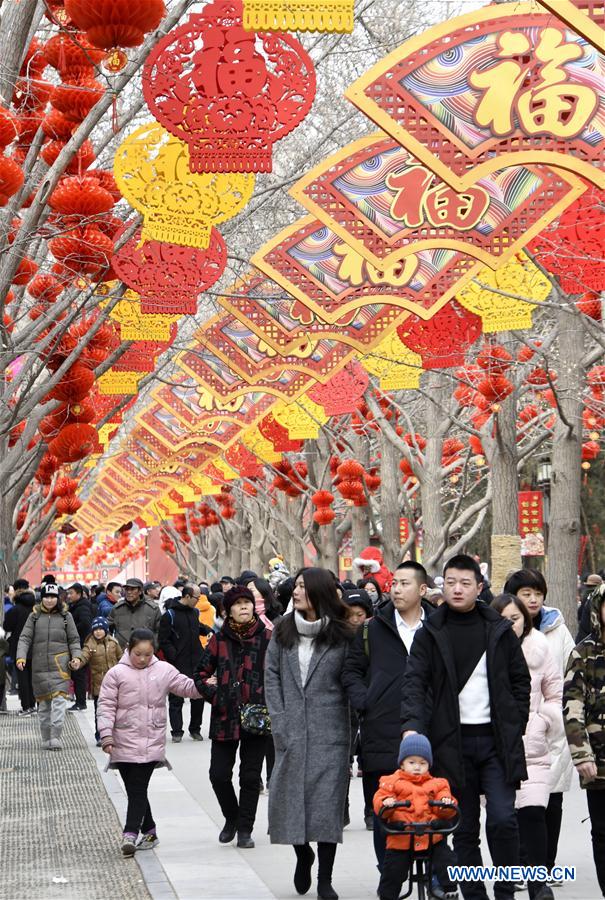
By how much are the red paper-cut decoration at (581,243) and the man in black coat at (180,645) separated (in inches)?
236

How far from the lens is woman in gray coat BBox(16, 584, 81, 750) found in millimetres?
16422

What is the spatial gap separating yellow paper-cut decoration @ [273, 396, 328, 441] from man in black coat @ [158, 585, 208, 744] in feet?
28.8

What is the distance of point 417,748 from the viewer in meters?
6.86

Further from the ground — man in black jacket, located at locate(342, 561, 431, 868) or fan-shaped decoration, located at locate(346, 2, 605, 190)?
fan-shaped decoration, located at locate(346, 2, 605, 190)

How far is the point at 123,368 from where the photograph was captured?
2123 cm

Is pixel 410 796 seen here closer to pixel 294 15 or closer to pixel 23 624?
pixel 294 15

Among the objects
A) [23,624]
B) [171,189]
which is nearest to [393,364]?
[23,624]

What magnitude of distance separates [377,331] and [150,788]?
286 inches

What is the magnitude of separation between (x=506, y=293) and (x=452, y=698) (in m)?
8.92

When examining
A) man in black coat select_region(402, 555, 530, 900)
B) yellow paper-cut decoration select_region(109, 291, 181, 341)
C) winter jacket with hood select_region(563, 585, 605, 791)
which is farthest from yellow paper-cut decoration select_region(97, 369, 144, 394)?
winter jacket with hood select_region(563, 585, 605, 791)

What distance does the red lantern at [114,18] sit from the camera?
9406 millimetres

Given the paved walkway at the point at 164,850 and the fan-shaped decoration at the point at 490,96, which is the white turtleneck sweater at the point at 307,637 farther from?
the fan-shaped decoration at the point at 490,96

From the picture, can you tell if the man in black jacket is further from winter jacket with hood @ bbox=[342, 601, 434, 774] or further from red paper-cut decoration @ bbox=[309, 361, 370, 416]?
red paper-cut decoration @ bbox=[309, 361, 370, 416]

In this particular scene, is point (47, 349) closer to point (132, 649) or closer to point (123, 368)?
point (123, 368)
